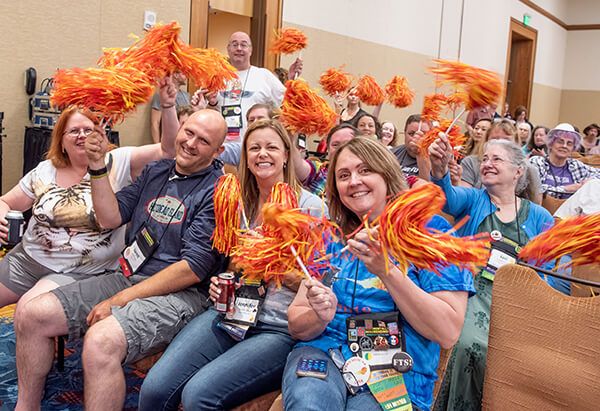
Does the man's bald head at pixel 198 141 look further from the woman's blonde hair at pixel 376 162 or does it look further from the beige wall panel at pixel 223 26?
the beige wall panel at pixel 223 26

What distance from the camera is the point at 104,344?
190 cm

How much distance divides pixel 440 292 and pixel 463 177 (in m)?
2.33

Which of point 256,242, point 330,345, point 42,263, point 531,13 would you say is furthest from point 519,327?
point 531,13

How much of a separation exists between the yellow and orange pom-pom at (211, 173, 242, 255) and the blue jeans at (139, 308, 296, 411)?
343 mm

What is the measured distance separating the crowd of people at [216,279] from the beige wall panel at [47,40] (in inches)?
94.9

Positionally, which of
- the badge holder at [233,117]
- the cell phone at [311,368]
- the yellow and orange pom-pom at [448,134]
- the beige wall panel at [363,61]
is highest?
the beige wall panel at [363,61]

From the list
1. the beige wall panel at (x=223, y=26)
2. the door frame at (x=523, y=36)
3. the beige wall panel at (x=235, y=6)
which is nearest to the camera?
the beige wall panel at (x=235, y=6)

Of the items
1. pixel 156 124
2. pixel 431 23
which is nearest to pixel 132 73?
pixel 156 124

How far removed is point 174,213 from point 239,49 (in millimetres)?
2539

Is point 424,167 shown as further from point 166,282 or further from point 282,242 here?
point 282,242

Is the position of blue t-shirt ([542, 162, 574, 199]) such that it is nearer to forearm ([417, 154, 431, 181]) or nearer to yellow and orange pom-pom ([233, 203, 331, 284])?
forearm ([417, 154, 431, 181])

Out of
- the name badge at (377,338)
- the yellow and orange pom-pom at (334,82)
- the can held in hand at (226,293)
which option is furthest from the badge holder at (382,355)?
the yellow and orange pom-pom at (334,82)

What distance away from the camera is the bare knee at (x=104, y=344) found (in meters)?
1.89

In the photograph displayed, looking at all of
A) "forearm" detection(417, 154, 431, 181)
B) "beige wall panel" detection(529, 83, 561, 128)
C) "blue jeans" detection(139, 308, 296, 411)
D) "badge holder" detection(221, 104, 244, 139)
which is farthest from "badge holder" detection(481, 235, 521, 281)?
"beige wall panel" detection(529, 83, 561, 128)
